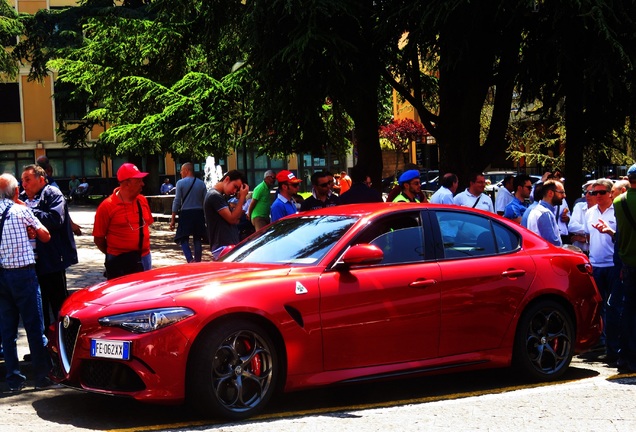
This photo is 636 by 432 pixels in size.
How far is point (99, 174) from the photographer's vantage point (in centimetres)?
6594

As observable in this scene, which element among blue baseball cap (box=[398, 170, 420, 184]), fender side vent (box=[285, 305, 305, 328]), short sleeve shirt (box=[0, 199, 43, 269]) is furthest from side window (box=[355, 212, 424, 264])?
blue baseball cap (box=[398, 170, 420, 184])

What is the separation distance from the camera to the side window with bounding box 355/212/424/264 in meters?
8.10

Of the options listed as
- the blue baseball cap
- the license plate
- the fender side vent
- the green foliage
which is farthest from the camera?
the green foliage

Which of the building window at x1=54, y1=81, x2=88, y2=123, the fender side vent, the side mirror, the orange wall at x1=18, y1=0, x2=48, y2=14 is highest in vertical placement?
the orange wall at x1=18, y1=0, x2=48, y2=14

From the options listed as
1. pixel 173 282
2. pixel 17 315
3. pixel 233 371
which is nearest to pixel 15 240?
pixel 17 315

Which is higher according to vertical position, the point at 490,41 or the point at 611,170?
the point at 490,41

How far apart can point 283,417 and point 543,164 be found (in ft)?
107

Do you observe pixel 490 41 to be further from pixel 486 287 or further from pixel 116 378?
pixel 116 378

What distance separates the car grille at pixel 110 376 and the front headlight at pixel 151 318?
0.27m

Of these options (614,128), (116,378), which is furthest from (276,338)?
(614,128)

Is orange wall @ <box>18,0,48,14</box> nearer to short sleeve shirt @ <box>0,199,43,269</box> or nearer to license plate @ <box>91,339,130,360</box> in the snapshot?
short sleeve shirt @ <box>0,199,43,269</box>

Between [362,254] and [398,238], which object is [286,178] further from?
[362,254]

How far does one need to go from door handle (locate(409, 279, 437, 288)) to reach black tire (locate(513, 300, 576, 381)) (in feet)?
3.30

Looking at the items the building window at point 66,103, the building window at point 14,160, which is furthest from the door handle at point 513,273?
the building window at point 14,160
